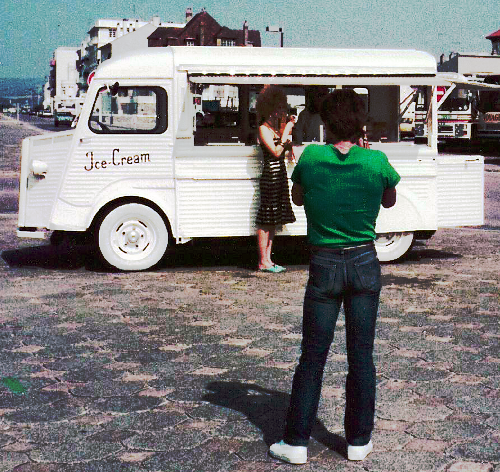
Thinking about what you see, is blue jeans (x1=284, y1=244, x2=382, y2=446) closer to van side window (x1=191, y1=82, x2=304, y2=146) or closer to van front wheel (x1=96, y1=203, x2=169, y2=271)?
van front wheel (x1=96, y1=203, x2=169, y2=271)

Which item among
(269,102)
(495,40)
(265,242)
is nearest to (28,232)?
(265,242)

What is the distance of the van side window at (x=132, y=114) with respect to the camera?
31.7 feet

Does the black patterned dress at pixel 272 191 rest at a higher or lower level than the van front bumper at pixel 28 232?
higher

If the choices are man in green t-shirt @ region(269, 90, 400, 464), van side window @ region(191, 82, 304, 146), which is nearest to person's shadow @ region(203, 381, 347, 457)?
man in green t-shirt @ region(269, 90, 400, 464)

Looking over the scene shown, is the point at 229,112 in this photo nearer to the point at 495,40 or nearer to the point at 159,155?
the point at 159,155

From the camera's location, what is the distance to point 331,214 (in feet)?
13.4

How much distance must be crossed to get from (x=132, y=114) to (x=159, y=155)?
1.80 ft

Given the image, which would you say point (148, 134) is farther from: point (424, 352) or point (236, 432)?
point (236, 432)

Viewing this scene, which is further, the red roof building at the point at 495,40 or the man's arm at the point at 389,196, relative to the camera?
the red roof building at the point at 495,40

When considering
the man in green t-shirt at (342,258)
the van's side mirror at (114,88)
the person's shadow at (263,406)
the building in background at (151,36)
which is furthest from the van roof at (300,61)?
the building in background at (151,36)

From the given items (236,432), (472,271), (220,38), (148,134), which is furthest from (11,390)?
(220,38)

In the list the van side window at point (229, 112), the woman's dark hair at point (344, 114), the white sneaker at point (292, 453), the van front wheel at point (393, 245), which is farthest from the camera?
the van front wheel at point (393, 245)

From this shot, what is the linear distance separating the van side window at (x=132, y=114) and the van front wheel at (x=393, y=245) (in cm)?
274

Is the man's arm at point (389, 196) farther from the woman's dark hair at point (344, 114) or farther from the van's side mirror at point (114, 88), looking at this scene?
the van's side mirror at point (114, 88)
